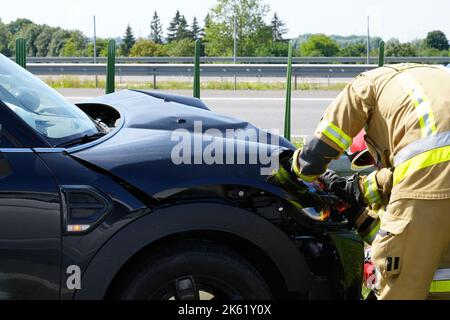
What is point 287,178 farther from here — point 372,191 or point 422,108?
point 422,108

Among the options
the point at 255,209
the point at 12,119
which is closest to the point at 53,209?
the point at 12,119

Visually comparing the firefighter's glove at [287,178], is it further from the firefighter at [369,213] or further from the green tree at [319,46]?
the green tree at [319,46]

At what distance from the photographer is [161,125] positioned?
301cm

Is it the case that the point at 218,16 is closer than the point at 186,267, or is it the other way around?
the point at 186,267

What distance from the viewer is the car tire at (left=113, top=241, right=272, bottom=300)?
7.94ft

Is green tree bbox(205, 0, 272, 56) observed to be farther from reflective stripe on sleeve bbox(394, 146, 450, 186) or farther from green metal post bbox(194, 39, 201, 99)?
reflective stripe on sleeve bbox(394, 146, 450, 186)

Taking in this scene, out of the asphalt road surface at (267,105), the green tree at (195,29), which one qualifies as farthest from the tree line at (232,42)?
the green tree at (195,29)

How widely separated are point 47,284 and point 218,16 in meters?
42.6

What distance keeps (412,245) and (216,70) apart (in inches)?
776

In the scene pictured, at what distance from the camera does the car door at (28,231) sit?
230cm

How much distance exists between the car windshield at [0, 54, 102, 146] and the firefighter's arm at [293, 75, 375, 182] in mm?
1052

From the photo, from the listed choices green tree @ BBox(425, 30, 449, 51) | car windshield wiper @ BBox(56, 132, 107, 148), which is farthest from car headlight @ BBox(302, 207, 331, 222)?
green tree @ BBox(425, 30, 449, 51)

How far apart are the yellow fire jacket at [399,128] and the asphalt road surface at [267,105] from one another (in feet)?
25.1
